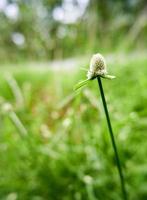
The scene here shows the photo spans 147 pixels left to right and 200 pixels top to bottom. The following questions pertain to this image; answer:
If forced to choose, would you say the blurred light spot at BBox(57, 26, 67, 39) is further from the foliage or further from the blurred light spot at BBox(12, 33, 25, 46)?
the blurred light spot at BBox(12, 33, 25, 46)

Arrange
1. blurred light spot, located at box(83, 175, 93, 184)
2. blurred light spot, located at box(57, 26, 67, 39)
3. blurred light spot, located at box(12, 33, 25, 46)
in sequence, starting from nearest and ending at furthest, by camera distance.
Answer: blurred light spot, located at box(83, 175, 93, 184) → blurred light spot, located at box(57, 26, 67, 39) → blurred light spot, located at box(12, 33, 25, 46)

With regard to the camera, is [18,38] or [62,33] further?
[18,38]

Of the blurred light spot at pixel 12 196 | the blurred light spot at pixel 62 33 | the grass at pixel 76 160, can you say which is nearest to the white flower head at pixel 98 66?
the grass at pixel 76 160

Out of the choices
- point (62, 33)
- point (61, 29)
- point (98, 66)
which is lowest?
point (98, 66)

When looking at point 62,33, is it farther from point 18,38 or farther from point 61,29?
point 18,38

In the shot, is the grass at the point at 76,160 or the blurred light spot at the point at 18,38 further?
the blurred light spot at the point at 18,38

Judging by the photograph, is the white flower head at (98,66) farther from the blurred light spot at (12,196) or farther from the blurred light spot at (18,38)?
the blurred light spot at (18,38)

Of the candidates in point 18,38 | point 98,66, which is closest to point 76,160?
point 98,66

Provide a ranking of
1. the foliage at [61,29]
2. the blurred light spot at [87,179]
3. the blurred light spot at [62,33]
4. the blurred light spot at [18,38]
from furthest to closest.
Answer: the blurred light spot at [18,38]
the blurred light spot at [62,33]
the foliage at [61,29]
the blurred light spot at [87,179]

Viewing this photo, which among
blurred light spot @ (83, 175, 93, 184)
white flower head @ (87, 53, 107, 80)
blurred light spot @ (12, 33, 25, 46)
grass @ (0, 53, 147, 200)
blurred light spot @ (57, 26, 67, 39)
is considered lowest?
white flower head @ (87, 53, 107, 80)

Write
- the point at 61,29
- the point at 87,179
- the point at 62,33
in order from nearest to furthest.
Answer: the point at 87,179 < the point at 62,33 < the point at 61,29

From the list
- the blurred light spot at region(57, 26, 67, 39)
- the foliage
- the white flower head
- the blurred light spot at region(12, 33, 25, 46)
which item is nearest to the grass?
the white flower head

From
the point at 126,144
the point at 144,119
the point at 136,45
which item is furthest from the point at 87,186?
the point at 136,45
